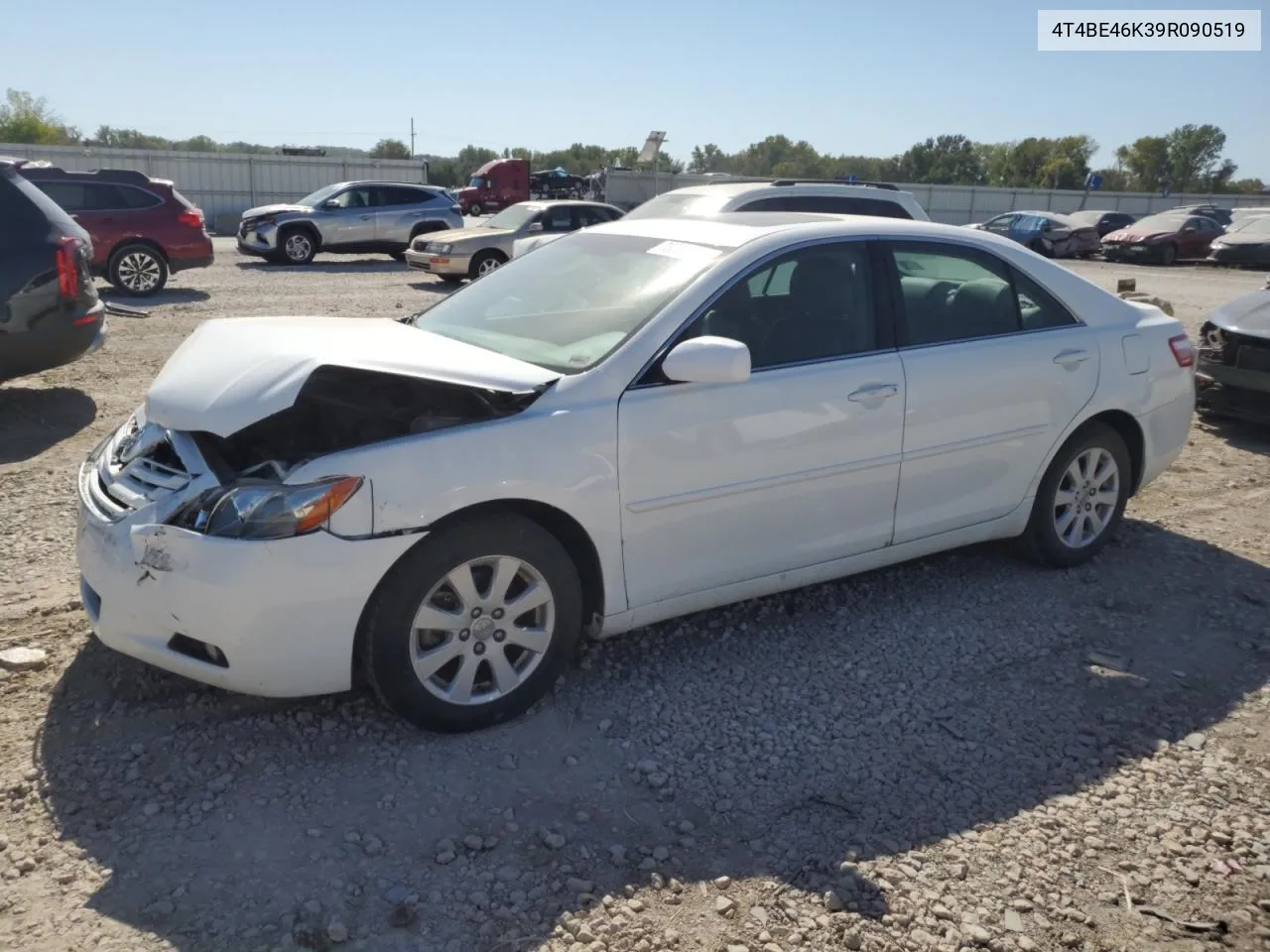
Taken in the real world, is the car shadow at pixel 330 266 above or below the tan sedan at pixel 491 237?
below

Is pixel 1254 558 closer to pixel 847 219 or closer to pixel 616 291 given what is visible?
pixel 847 219

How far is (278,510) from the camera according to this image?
318cm

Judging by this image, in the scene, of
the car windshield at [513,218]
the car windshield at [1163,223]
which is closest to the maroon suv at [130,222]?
the car windshield at [513,218]

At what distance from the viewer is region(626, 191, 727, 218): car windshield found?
9852 millimetres

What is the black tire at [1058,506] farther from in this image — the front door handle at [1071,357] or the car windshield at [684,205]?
the car windshield at [684,205]

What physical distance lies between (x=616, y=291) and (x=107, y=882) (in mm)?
2649

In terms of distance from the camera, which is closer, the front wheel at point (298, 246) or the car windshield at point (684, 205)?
the car windshield at point (684, 205)

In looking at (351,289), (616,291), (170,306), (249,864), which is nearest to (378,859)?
(249,864)

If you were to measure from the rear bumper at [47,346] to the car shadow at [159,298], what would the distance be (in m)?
6.20

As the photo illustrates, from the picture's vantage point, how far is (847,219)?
4652 millimetres

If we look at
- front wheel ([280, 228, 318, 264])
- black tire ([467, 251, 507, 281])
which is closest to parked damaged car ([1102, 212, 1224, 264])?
black tire ([467, 251, 507, 281])

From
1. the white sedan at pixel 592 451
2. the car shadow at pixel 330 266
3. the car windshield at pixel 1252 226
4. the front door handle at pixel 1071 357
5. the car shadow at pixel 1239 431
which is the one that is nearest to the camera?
the white sedan at pixel 592 451

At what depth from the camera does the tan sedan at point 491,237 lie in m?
16.6

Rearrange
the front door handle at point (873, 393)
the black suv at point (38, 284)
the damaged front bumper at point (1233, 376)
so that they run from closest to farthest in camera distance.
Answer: the front door handle at point (873, 393)
the black suv at point (38, 284)
the damaged front bumper at point (1233, 376)
